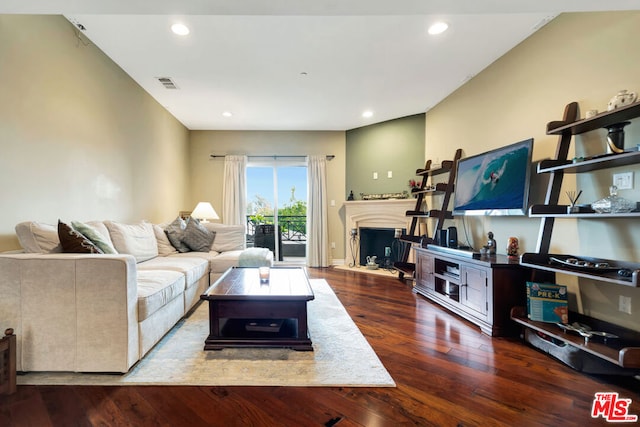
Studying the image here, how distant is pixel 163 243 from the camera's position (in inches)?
140

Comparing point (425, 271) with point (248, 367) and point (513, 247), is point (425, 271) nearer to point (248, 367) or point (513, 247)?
point (513, 247)

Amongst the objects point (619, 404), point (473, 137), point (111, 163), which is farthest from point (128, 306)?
point (473, 137)

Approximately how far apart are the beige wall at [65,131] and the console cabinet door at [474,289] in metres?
3.73

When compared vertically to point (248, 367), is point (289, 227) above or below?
above

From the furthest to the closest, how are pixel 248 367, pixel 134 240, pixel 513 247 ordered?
pixel 134 240, pixel 513 247, pixel 248 367

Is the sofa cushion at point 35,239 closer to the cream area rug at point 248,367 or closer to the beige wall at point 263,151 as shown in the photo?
the cream area rug at point 248,367

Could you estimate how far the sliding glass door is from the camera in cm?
567

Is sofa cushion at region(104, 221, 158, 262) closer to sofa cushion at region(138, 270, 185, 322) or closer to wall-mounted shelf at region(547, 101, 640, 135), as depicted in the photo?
sofa cushion at region(138, 270, 185, 322)

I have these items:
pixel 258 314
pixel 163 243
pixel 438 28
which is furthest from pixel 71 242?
pixel 438 28

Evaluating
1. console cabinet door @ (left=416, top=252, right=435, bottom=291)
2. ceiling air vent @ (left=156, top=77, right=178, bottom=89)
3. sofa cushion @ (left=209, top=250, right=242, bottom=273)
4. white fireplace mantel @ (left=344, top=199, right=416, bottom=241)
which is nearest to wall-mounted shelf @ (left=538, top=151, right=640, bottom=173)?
console cabinet door @ (left=416, top=252, right=435, bottom=291)

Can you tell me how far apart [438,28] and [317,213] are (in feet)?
12.0

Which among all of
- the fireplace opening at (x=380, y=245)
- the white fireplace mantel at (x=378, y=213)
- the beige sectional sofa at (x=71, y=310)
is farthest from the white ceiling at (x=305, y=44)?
the fireplace opening at (x=380, y=245)

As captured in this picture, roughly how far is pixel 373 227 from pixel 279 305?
3422 millimetres

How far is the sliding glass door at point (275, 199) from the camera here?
5.67 metres
